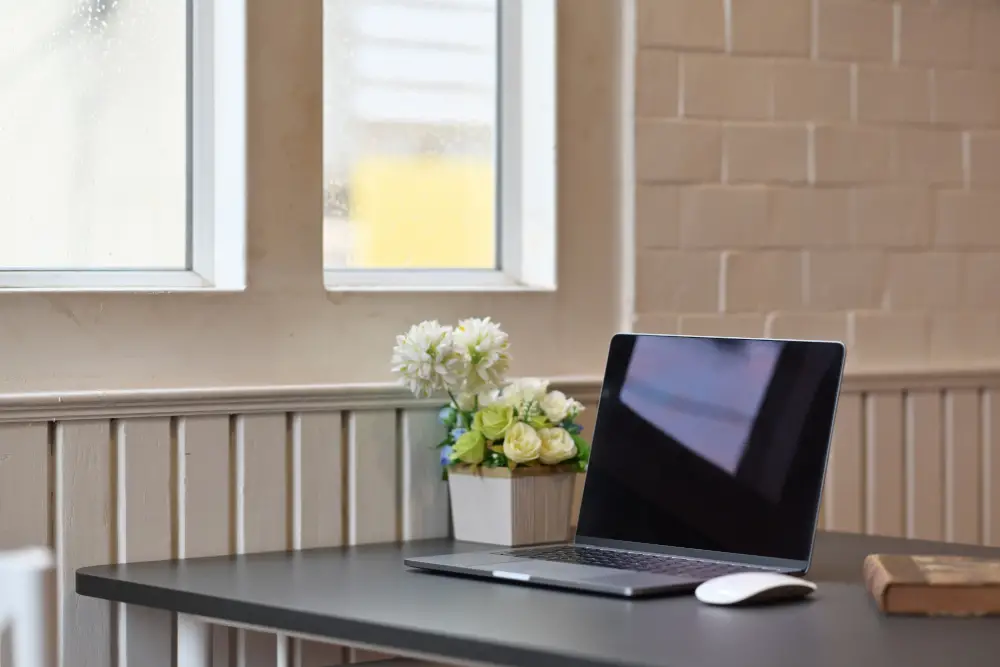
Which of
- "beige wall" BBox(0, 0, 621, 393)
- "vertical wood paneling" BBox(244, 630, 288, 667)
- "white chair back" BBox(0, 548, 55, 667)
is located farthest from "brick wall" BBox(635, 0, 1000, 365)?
"white chair back" BBox(0, 548, 55, 667)

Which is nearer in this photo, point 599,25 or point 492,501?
point 492,501

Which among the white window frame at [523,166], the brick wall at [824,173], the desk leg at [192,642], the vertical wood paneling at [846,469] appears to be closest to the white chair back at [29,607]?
the desk leg at [192,642]

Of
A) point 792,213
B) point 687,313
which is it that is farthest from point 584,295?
point 792,213

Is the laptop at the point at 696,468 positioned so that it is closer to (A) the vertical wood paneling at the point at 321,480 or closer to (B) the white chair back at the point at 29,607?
(A) the vertical wood paneling at the point at 321,480

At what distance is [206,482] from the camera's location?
1.90m

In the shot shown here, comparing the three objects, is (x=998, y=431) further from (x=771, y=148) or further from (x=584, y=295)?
(x=584, y=295)

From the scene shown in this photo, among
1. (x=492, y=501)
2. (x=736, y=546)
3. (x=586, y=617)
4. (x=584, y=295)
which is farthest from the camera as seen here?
(x=584, y=295)

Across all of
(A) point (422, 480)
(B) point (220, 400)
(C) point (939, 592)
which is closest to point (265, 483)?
(B) point (220, 400)

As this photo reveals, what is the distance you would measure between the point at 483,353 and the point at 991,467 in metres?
1.02

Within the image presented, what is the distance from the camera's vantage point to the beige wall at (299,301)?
188cm

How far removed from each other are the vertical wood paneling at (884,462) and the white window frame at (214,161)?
3.41ft

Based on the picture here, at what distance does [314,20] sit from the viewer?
2037 millimetres

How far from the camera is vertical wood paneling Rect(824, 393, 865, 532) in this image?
2.37 meters

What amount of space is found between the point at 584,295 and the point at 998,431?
794mm
